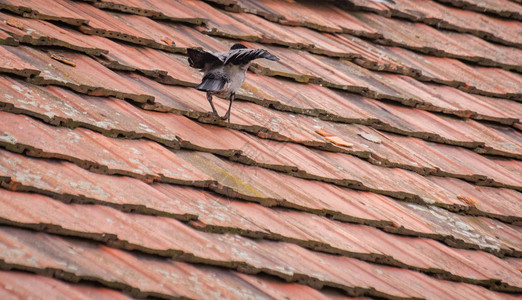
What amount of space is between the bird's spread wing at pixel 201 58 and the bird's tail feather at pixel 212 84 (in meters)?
0.07

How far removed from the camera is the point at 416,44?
14.7ft

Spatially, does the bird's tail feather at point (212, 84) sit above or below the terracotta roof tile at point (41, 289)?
above

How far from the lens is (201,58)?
9.34ft

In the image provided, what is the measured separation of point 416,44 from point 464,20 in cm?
74

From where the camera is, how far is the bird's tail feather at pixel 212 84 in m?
2.74

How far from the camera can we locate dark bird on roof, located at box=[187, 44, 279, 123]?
2779mm

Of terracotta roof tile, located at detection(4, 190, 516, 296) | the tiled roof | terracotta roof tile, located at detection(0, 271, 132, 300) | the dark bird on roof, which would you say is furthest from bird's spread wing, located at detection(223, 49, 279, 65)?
terracotta roof tile, located at detection(0, 271, 132, 300)

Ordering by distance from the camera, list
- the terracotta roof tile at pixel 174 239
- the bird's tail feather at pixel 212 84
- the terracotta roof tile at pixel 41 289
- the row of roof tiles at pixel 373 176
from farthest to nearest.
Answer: the row of roof tiles at pixel 373 176 < the bird's tail feather at pixel 212 84 < the terracotta roof tile at pixel 174 239 < the terracotta roof tile at pixel 41 289

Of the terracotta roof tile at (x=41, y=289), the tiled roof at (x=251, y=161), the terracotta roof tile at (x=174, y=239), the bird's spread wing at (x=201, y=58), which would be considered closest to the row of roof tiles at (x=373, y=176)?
the tiled roof at (x=251, y=161)

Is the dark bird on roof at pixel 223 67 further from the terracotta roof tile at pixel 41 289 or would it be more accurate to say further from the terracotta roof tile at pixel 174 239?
the terracotta roof tile at pixel 41 289

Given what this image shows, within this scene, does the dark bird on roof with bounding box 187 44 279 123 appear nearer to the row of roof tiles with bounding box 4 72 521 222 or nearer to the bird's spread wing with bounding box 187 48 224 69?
the bird's spread wing with bounding box 187 48 224 69

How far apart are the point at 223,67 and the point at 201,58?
0.10 m

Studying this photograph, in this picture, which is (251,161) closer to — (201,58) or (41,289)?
(201,58)

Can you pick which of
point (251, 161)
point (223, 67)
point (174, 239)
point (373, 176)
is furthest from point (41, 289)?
point (373, 176)
